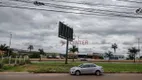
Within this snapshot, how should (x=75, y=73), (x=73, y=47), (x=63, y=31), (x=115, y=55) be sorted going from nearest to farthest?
1. (x=75, y=73)
2. (x=63, y=31)
3. (x=73, y=47)
4. (x=115, y=55)

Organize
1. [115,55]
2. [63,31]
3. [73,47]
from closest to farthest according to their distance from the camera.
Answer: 1. [63,31]
2. [73,47]
3. [115,55]

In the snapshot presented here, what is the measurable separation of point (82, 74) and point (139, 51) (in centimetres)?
9663

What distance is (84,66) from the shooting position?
1238 inches

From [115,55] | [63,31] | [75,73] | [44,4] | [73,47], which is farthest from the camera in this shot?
[115,55]

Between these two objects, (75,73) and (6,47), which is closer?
(75,73)

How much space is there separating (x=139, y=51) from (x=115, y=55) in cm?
1379

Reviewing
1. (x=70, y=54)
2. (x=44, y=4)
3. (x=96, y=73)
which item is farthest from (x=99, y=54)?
(x=44, y=4)

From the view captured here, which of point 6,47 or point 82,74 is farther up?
point 6,47

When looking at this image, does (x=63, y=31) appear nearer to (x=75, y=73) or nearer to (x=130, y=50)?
(x=75, y=73)

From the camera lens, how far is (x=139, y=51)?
122m

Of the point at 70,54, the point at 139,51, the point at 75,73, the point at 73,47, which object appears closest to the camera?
the point at 75,73

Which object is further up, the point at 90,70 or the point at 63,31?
the point at 63,31

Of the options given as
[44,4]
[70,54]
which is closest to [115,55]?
[70,54]

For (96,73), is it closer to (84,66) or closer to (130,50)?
(84,66)
